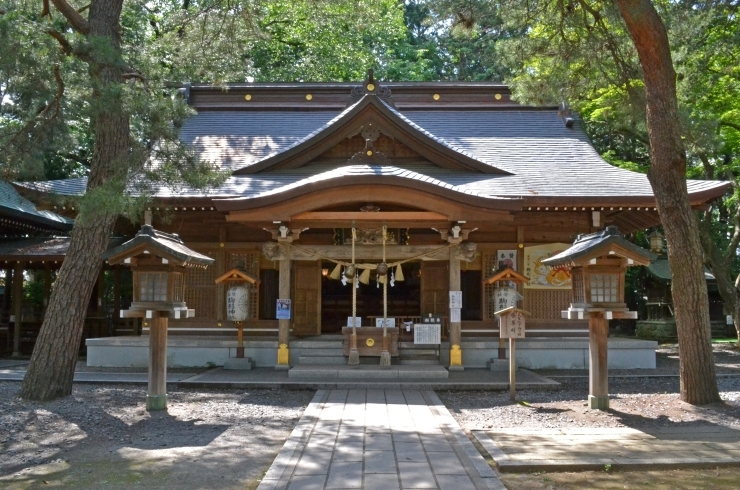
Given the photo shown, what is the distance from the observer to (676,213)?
9195 mm

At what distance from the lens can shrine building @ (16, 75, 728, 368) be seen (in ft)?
42.6

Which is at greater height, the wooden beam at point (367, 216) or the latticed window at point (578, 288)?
the wooden beam at point (367, 216)

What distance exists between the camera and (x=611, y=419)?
8500 millimetres

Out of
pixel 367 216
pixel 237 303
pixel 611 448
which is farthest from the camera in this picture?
pixel 237 303

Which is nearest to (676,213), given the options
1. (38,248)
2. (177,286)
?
(177,286)

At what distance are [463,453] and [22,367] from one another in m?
11.7

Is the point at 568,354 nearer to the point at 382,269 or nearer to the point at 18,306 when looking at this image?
the point at 382,269

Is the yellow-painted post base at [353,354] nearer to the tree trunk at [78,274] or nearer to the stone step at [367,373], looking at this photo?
the stone step at [367,373]

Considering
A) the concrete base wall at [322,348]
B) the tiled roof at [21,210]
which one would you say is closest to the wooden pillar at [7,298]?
the tiled roof at [21,210]

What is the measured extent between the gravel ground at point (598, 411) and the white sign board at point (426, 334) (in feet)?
6.72

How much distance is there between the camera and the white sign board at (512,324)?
1028 cm

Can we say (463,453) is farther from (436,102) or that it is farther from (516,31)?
(436,102)

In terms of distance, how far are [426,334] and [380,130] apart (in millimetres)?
4954

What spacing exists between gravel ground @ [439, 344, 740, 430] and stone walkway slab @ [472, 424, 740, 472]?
1.52 feet
